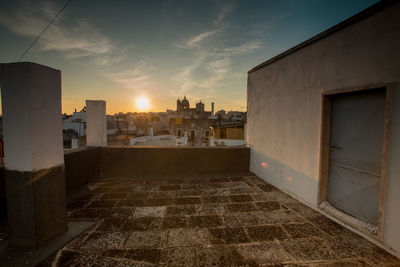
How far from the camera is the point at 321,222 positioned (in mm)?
2762

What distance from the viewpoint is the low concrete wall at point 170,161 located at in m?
4.87

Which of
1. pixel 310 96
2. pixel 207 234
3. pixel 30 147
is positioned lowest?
pixel 207 234

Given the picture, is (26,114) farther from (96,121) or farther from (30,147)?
(96,121)

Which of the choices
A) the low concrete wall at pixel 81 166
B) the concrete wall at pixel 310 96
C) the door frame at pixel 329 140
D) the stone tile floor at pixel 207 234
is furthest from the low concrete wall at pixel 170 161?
the door frame at pixel 329 140

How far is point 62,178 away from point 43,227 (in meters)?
0.62

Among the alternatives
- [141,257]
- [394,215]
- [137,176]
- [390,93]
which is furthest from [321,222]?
[137,176]

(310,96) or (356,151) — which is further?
(310,96)

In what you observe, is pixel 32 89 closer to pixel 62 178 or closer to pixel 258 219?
pixel 62 178

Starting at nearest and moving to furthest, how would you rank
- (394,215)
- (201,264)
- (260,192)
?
1. (201,264)
2. (394,215)
3. (260,192)

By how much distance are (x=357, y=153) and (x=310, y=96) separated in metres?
1.27

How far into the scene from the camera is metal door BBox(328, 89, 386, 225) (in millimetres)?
2434

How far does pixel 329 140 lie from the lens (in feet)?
10.2

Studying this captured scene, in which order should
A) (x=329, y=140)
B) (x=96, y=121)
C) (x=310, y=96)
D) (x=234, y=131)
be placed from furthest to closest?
(x=234, y=131)
(x=96, y=121)
(x=310, y=96)
(x=329, y=140)

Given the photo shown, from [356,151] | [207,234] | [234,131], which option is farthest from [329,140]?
[234,131]
